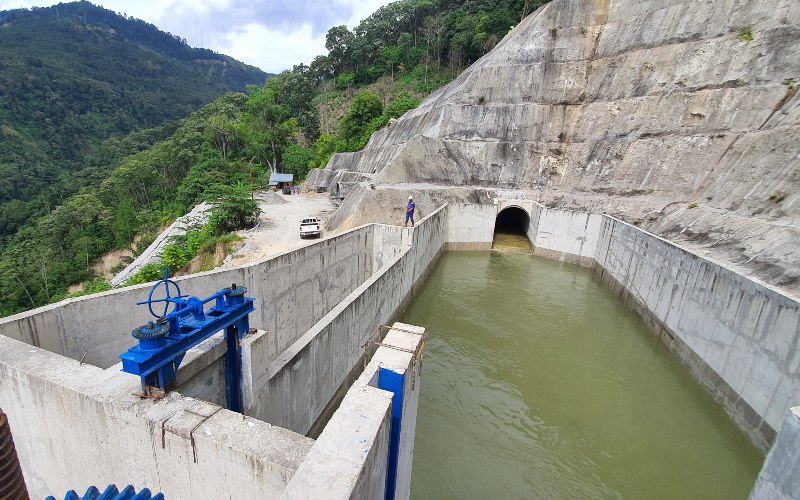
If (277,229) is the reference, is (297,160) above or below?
above

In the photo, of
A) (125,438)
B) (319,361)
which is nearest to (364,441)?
(125,438)

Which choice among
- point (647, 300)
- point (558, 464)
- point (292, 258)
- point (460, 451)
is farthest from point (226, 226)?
point (647, 300)

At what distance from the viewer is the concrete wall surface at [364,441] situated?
2166 mm

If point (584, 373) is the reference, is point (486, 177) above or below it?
above

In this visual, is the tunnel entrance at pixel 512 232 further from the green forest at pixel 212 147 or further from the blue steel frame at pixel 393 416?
the blue steel frame at pixel 393 416

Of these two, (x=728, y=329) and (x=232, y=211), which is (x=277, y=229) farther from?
(x=728, y=329)

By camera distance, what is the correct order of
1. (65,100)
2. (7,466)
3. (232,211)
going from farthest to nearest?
(65,100), (232,211), (7,466)

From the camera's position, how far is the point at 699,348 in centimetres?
858

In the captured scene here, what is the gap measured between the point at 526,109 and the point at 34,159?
67.4 metres

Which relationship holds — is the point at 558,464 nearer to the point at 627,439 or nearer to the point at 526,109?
the point at 627,439

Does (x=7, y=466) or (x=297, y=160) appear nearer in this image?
(x=7, y=466)

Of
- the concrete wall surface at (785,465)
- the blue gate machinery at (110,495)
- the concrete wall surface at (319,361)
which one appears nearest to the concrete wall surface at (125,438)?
the blue gate machinery at (110,495)

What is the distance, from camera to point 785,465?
3.37 meters

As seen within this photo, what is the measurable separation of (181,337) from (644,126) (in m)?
24.3
